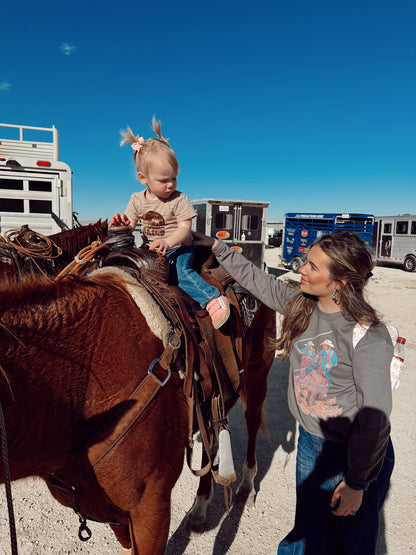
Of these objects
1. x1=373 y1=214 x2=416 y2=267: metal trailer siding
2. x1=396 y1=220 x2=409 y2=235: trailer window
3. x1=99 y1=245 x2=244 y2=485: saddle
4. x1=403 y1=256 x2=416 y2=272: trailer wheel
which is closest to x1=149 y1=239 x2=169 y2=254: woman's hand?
x1=99 y1=245 x2=244 y2=485: saddle

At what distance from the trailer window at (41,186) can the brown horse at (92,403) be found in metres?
5.08

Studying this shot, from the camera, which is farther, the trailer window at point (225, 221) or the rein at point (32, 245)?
the trailer window at point (225, 221)

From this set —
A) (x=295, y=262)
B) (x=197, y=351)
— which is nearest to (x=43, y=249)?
(x=197, y=351)

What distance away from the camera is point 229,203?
12.9m

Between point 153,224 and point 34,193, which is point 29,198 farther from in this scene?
point 153,224

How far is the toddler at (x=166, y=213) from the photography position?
2146 millimetres

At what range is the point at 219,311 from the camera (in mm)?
2018

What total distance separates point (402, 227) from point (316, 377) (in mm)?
21861

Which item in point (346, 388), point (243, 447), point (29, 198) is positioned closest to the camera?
point (346, 388)

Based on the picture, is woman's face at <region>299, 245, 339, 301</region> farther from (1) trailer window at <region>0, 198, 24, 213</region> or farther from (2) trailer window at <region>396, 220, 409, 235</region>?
(2) trailer window at <region>396, 220, 409, 235</region>

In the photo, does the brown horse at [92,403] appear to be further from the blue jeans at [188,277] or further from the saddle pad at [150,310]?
the blue jeans at [188,277]

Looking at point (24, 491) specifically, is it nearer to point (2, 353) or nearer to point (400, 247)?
point (2, 353)

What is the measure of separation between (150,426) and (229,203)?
40.0 ft

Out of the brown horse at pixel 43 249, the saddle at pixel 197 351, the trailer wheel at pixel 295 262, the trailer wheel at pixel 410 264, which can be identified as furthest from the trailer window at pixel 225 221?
the trailer wheel at pixel 410 264
